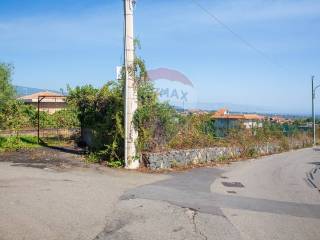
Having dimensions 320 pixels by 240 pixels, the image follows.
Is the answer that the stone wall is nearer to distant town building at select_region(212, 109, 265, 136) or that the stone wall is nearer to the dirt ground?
distant town building at select_region(212, 109, 265, 136)

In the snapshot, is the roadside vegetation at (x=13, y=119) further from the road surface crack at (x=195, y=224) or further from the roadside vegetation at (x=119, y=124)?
the road surface crack at (x=195, y=224)

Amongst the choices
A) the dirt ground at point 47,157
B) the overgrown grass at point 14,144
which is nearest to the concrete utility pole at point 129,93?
the dirt ground at point 47,157

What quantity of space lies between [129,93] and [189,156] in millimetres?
3893

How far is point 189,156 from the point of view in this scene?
54.9ft

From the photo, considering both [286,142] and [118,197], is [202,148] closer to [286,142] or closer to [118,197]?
[118,197]

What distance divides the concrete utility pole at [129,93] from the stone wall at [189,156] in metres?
0.59

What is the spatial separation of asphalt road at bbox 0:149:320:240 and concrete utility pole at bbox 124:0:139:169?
42.7 inches

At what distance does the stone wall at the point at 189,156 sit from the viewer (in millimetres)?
14914

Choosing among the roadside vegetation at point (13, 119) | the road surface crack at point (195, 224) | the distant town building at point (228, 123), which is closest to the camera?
the road surface crack at point (195, 224)

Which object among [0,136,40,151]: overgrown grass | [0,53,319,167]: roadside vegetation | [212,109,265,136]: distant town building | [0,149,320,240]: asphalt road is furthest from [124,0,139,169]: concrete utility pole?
[0,136,40,151]: overgrown grass

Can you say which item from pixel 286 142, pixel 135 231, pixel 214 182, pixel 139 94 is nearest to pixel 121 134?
pixel 139 94

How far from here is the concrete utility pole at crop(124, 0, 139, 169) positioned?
14578 millimetres

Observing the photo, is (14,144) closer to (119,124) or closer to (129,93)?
(119,124)

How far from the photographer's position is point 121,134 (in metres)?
15.0
